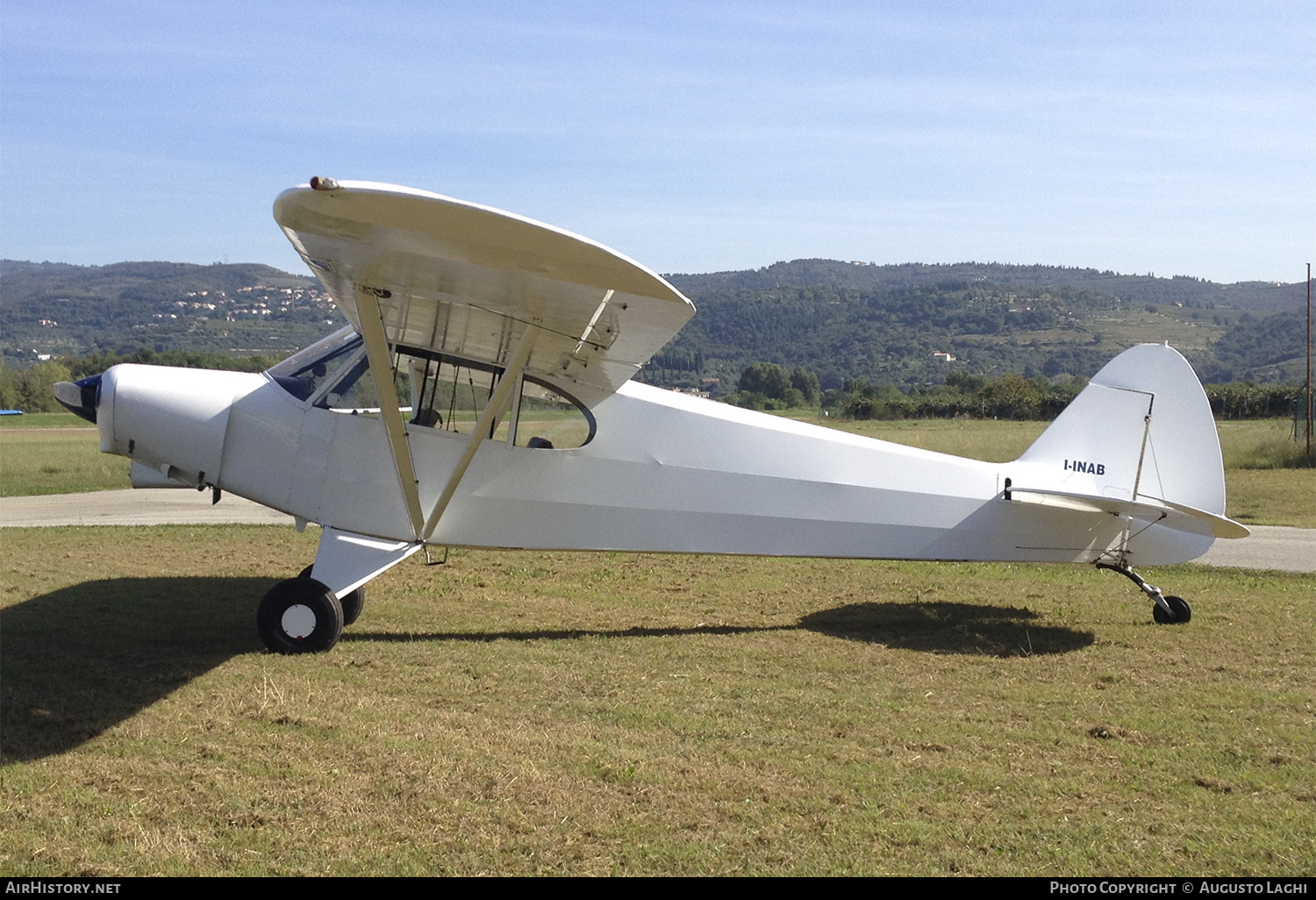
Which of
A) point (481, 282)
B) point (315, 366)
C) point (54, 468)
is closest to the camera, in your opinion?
point (481, 282)

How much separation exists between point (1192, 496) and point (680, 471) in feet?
13.3

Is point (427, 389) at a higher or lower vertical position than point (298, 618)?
higher

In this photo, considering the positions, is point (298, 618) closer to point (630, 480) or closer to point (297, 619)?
point (297, 619)

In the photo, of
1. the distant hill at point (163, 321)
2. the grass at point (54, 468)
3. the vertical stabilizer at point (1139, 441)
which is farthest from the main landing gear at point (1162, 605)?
the distant hill at point (163, 321)

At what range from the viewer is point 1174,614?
828cm

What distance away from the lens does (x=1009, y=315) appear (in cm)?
16525

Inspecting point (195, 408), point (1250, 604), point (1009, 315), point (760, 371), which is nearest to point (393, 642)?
point (195, 408)

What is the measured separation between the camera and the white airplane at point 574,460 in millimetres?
6957

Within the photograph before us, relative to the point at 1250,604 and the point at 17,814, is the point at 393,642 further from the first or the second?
the point at 1250,604

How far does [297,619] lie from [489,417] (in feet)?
6.15

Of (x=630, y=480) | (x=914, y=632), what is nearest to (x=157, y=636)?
(x=630, y=480)

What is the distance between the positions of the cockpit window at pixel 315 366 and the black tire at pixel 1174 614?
6728mm

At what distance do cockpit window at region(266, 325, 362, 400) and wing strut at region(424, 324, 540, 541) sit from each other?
3.48ft

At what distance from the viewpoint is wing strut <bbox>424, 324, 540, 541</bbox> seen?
22.0 feet
